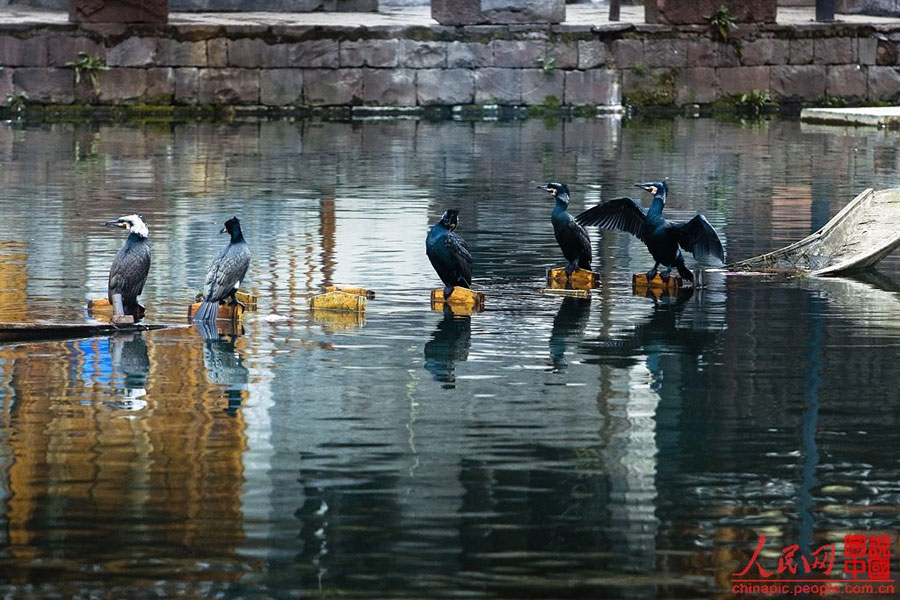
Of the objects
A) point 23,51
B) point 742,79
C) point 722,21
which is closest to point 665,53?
point 722,21

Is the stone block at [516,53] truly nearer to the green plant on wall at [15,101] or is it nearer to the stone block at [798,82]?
the stone block at [798,82]

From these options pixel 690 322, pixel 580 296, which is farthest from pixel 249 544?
pixel 580 296

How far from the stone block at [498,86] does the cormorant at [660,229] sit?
54.4ft

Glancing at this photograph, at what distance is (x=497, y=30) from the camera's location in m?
28.1

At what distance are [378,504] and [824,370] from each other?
3160 mm

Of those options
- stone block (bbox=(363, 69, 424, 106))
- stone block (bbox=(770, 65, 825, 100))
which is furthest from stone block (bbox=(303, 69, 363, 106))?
stone block (bbox=(770, 65, 825, 100))

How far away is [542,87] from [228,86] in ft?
15.6

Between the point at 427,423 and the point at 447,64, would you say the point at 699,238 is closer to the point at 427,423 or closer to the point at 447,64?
the point at 427,423

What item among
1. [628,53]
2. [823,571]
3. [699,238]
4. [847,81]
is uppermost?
[628,53]

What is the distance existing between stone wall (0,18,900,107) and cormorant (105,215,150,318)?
17525 mm

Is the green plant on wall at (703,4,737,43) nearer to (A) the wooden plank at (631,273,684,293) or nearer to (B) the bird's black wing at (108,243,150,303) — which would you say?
(A) the wooden plank at (631,273,684,293)

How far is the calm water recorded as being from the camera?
225 inches

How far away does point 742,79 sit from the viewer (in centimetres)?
2952

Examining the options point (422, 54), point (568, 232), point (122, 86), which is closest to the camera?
point (568, 232)
